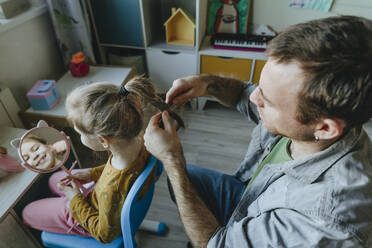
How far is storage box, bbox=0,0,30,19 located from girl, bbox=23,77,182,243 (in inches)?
43.6

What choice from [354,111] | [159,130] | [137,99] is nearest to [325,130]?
[354,111]

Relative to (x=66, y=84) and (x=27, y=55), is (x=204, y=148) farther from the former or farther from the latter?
(x=27, y=55)

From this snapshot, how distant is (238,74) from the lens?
2.18 meters

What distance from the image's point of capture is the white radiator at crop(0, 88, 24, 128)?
1.42 m

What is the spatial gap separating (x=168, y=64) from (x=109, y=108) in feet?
4.89

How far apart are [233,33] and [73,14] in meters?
1.37

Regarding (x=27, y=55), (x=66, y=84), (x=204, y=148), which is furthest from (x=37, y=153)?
(x=204, y=148)

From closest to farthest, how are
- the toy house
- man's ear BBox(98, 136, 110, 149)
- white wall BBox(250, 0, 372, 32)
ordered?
man's ear BBox(98, 136, 110, 149) → white wall BBox(250, 0, 372, 32) → the toy house

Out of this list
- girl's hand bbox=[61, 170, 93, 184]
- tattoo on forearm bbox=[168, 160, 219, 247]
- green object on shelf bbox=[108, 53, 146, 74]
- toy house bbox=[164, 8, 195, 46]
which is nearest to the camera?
tattoo on forearm bbox=[168, 160, 219, 247]

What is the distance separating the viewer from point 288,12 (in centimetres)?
216

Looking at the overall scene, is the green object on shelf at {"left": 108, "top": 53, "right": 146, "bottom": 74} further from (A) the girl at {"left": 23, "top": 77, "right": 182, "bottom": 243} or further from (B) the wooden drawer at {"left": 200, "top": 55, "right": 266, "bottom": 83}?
(A) the girl at {"left": 23, "top": 77, "right": 182, "bottom": 243}

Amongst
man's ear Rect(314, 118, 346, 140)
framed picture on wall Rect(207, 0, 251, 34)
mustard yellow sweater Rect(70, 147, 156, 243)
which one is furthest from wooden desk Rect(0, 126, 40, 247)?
framed picture on wall Rect(207, 0, 251, 34)

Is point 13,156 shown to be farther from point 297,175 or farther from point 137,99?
point 297,175

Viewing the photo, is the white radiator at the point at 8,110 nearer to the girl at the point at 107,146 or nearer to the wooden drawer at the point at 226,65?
the girl at the point at 107,146
